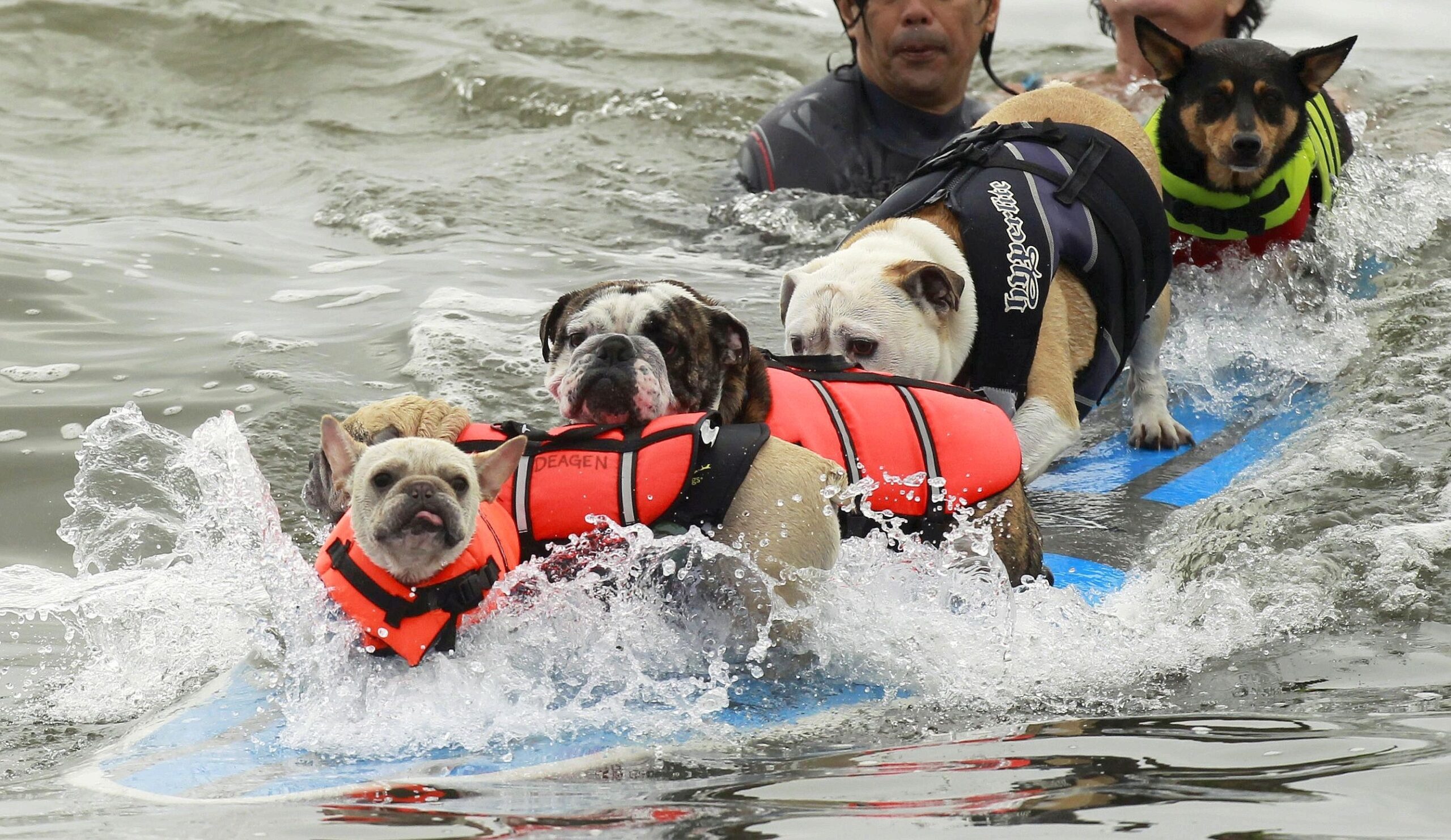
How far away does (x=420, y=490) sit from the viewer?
9.66ft

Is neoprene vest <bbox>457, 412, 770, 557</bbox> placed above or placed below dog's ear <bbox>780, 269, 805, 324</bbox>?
below

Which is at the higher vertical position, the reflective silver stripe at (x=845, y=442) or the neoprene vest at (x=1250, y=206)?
the neoprene vest at (x=1250, y=206)

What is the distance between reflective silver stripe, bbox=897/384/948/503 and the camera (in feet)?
12.4

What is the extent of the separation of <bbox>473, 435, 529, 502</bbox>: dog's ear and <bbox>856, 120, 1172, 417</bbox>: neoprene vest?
185 centimetres

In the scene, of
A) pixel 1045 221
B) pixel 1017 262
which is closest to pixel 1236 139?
pixel 1045 221

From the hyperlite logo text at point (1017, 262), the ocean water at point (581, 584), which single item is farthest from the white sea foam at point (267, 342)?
the hyperlite logo text at point (1017, 262)

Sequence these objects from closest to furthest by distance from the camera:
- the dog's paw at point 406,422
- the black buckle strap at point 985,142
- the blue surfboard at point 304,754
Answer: the blue surfboard at point 304,754, the dog's paw at point 406,422, the black buckle strap at point 985,142

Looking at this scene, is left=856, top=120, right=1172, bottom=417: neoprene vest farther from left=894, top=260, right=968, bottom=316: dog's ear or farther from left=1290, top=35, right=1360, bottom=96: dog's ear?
left=1290, top=35, right=1360, bottom=96: dog's ear

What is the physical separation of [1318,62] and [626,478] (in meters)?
3.84

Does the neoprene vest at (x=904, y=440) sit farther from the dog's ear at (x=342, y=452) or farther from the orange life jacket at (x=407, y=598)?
the dog's ear at (x=342, y=452)

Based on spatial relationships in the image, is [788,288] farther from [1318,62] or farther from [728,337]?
[1318,62]

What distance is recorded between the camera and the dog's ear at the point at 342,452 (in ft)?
10.2

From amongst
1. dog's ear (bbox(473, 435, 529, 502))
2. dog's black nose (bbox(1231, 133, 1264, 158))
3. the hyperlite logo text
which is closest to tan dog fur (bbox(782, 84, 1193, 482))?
the hyperlite logo text

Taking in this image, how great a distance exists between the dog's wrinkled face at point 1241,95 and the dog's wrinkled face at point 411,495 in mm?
3772
